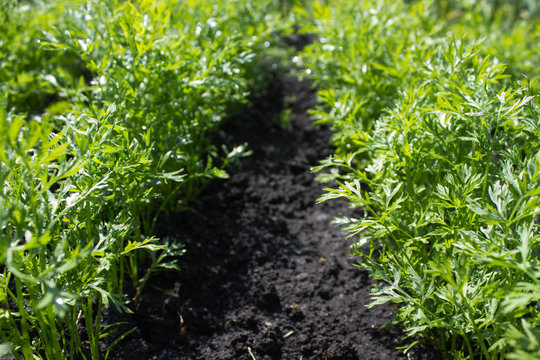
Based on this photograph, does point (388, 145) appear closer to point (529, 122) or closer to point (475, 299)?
point (529, 122)

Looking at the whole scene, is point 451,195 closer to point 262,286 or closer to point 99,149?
point 262,286

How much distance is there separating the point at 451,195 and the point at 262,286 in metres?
1.08

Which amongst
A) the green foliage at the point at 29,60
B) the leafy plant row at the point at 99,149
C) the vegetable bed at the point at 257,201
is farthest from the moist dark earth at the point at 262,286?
the green foliage at the point at 29,60

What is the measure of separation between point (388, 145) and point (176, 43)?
1324 mm

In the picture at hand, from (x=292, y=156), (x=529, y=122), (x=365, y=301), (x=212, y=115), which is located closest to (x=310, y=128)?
(x=292, y=156)

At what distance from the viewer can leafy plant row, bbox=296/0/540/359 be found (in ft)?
4.86

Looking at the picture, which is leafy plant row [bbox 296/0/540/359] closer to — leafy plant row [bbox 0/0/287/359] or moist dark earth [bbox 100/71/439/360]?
moist dark earth [bbox 100/71/439/360]

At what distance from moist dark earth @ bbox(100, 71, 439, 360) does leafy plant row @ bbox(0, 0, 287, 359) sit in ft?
0.48

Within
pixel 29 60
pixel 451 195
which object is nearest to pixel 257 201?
pixel 451 195

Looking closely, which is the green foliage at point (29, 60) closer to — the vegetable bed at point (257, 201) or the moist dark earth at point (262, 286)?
the vegetable bed at point (257, 201)

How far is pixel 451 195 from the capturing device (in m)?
1.90

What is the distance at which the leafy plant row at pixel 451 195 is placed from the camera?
1480 millimetres

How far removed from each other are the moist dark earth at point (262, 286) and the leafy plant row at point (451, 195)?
0.23 metres

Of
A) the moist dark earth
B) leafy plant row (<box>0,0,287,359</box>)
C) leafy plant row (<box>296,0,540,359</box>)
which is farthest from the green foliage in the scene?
leafy plant row (<box>296,0,540,359</box>)
